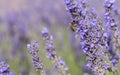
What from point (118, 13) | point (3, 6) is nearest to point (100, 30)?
point (118, 13)

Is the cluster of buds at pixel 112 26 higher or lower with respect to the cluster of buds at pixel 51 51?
higher

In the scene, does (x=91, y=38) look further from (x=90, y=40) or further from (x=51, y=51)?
(x=51, y=51)

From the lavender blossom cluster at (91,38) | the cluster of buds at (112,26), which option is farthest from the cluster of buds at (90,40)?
the cluster of buds at (112,26)

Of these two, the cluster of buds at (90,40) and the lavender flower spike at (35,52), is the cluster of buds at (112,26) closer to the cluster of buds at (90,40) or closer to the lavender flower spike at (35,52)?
the cluster of buds at (90,40)

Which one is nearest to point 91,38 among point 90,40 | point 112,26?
point 90,40

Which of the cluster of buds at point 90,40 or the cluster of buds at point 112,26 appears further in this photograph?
the cluster of buds at point 112,26

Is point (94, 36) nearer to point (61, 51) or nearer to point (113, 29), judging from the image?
point (113, 29)

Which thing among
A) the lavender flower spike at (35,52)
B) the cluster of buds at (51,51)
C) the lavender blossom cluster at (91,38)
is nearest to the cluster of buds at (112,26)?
the lavender blossom cluster at (91,38)

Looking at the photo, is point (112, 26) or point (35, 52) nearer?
point (35, 52)
